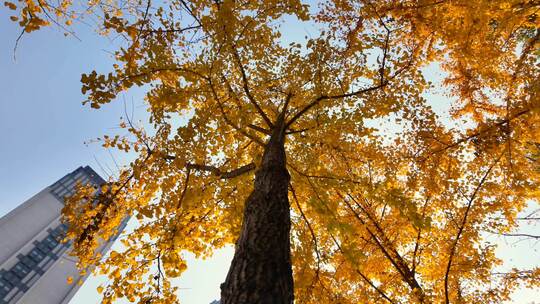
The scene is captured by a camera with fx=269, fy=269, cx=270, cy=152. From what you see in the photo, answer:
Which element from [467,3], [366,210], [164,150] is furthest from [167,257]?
[467,3]

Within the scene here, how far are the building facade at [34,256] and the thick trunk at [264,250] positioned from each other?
37.5m

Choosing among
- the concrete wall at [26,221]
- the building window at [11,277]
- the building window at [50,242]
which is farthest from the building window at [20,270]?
the building window at [50,242]

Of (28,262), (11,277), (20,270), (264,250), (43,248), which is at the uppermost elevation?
(43,248)

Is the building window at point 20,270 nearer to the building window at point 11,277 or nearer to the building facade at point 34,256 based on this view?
the building facade at point 34,256

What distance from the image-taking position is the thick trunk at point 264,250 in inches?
93.2

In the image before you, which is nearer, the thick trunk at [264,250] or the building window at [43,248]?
the thick trunk at [264,250]

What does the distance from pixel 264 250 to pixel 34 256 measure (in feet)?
163

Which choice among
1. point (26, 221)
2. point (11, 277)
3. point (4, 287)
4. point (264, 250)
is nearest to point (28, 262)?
point (11, 277)

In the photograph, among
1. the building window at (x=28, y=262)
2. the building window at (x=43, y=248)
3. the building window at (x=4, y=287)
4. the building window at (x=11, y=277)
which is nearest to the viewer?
the building window at (x=4, y=287)

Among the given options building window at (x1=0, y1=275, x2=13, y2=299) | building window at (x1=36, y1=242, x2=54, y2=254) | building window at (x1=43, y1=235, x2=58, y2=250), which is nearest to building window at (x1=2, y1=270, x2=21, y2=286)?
building window at (x1=0, y1=275, x2=13, y2=299)

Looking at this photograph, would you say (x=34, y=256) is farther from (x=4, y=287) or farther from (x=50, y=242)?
(x=4, y=287)

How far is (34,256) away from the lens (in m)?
37.4

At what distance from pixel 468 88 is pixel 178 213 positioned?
10.5 metres

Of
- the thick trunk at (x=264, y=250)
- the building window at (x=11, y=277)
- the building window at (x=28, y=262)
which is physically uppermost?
the building window at (x=28, y=262)
